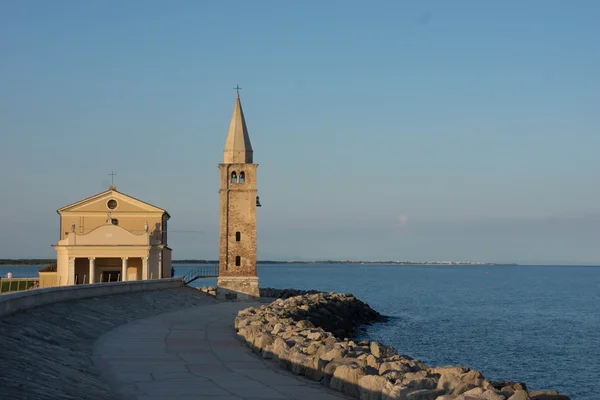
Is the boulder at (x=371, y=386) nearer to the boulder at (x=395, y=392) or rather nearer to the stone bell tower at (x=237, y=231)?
the boulder at (x=395, y=392)

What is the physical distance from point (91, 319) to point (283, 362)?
10.2m

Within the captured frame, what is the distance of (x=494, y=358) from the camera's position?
35469 mm

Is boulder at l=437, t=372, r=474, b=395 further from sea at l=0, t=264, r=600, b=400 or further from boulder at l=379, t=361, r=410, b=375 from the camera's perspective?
sea at l=0, t=264, r=600, b=400

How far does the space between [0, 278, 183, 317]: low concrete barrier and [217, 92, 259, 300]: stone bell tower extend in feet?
21.0

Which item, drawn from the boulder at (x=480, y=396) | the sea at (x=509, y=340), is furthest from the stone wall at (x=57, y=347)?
the sea at (x=509, y=340)

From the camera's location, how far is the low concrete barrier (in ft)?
61.4

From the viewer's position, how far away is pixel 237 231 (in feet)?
163

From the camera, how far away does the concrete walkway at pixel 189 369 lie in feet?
39.5

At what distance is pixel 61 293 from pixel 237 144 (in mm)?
26393

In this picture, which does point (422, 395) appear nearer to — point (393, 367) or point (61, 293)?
point (393, 367)

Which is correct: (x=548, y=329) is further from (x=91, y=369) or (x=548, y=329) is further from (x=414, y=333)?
(x=91, y=369)

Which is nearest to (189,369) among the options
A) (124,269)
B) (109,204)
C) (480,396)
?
(480,396)

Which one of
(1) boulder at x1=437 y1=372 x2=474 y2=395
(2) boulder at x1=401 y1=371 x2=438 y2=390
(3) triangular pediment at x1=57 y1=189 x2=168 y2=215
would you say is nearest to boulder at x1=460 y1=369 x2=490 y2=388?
(1) boulder at x1=437 y1=372 x2=474 y2=395

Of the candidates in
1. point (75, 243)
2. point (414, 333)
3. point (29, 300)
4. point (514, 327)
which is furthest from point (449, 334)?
point (29, 300)
